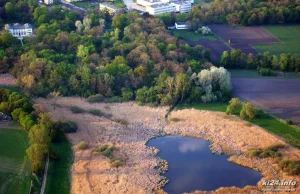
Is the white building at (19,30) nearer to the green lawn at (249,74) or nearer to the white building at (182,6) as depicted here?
the green lawn at (249,74)

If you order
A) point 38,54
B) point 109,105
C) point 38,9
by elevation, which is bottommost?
point 109,105

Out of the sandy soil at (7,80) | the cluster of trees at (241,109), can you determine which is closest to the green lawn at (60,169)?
the sandy soil at (7,80)

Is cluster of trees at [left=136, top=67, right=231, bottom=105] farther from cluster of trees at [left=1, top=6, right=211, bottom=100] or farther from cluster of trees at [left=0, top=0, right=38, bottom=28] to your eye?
cluster of trees at [left=0, top=0, right=38, bottom=28]

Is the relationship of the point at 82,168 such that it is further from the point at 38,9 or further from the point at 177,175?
the point at 38,9

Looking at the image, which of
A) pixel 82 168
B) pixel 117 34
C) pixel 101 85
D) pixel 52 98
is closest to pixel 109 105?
pixel 101 85

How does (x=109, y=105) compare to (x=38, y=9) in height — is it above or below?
below

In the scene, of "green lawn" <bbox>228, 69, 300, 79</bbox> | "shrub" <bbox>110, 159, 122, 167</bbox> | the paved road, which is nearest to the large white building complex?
the paved road

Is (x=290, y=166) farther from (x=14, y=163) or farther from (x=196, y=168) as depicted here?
(x=14, y=163)
